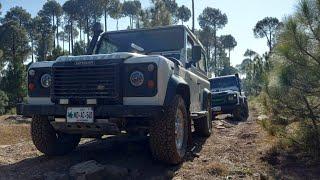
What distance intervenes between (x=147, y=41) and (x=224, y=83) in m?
9.99

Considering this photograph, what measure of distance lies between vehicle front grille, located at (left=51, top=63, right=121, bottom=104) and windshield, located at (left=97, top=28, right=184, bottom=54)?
1737 millimetres

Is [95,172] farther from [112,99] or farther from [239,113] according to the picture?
[239,113]

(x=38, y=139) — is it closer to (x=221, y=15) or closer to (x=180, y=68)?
(x=180, y=68)

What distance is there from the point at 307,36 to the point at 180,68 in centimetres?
193

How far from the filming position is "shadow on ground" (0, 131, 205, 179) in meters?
5.36

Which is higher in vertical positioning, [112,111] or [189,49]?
[189,49]

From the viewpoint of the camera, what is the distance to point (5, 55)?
4488 cm

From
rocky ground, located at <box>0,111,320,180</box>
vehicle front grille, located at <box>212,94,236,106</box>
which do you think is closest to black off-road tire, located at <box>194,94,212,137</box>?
rocky ground, located at <box>0,111,320,180</box>

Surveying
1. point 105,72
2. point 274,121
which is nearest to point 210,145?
point 274,121

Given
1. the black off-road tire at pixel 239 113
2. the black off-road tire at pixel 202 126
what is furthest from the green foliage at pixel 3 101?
the black off-road tire at pixel 202 126

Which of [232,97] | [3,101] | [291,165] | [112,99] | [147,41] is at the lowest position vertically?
[291,165]

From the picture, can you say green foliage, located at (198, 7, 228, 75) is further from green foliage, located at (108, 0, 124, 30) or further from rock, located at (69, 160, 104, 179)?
rock, located at (69, 160, 104, 179)

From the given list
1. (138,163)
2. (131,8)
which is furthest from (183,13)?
(138,163)

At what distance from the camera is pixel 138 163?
582 centimetres
